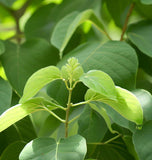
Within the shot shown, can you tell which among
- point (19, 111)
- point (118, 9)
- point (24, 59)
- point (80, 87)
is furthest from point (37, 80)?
point (118, 9)

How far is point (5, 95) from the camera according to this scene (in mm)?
552

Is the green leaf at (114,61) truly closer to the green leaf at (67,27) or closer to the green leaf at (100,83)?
the green leaf at (67,27)

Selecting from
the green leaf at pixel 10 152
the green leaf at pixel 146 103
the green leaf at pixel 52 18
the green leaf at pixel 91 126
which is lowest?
the green leaf at pixel 91 126

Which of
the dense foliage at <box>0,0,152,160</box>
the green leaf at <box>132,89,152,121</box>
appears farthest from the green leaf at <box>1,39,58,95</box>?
the green leaf at <box>132,89,152,121</box>

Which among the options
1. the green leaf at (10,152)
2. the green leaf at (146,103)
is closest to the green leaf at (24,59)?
the green leaf at (10,152)

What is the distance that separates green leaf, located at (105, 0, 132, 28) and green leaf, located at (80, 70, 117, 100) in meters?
0.37

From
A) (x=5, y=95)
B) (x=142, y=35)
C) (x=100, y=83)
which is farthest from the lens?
(x=142, y=35)

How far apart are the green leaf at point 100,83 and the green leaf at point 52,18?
0.39 meters

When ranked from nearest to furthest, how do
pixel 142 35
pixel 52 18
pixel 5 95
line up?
pixel 5 95 → pixel 142 35 → pixel 52 18

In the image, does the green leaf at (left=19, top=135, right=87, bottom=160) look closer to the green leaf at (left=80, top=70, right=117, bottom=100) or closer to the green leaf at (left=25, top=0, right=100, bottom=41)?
the green leaf at (left=80, top=70, right=117, bottom=100)

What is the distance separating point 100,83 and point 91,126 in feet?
0.59

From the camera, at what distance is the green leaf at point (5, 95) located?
52cm

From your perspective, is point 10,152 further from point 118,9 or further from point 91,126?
point 118,9

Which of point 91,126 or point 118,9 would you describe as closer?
point 91,126
